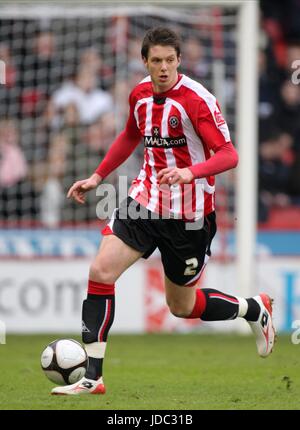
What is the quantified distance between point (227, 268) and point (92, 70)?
3.02 m

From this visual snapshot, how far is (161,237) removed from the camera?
22.2ft

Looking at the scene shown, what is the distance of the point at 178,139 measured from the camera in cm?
666

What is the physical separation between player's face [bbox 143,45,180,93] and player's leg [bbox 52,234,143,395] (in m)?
1.02

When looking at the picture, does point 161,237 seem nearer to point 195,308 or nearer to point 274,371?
point 195,308

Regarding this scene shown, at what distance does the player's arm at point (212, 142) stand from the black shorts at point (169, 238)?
554 mm

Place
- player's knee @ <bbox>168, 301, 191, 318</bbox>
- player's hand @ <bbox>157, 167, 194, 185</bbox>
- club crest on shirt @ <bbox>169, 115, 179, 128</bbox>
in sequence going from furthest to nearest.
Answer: player's knee @ <bbox>168, 301, 191, 318</bbox>, club crest on shirt @ <bbox>169, 115, 179, 128</bbox>, player's hand @ <bbox>157, 167, 194, 185</bbox>

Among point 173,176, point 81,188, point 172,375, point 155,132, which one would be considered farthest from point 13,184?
point 173,176

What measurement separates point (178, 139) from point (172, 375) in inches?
79.8

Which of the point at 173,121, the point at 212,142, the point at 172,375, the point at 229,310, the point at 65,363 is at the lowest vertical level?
the point at 172,375

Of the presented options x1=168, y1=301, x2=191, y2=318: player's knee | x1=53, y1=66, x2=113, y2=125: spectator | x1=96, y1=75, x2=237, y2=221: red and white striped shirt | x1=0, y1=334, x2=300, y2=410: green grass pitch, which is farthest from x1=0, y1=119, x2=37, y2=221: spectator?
x1=96, y1=75, x2=237, y2=221: red and white striped shirt

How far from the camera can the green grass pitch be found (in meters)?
6.13

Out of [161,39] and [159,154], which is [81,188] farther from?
[161,39]

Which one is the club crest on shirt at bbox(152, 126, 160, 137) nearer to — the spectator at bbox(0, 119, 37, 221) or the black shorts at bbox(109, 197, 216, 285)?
the black shorts at bbox(109, 197, 216, 285)
